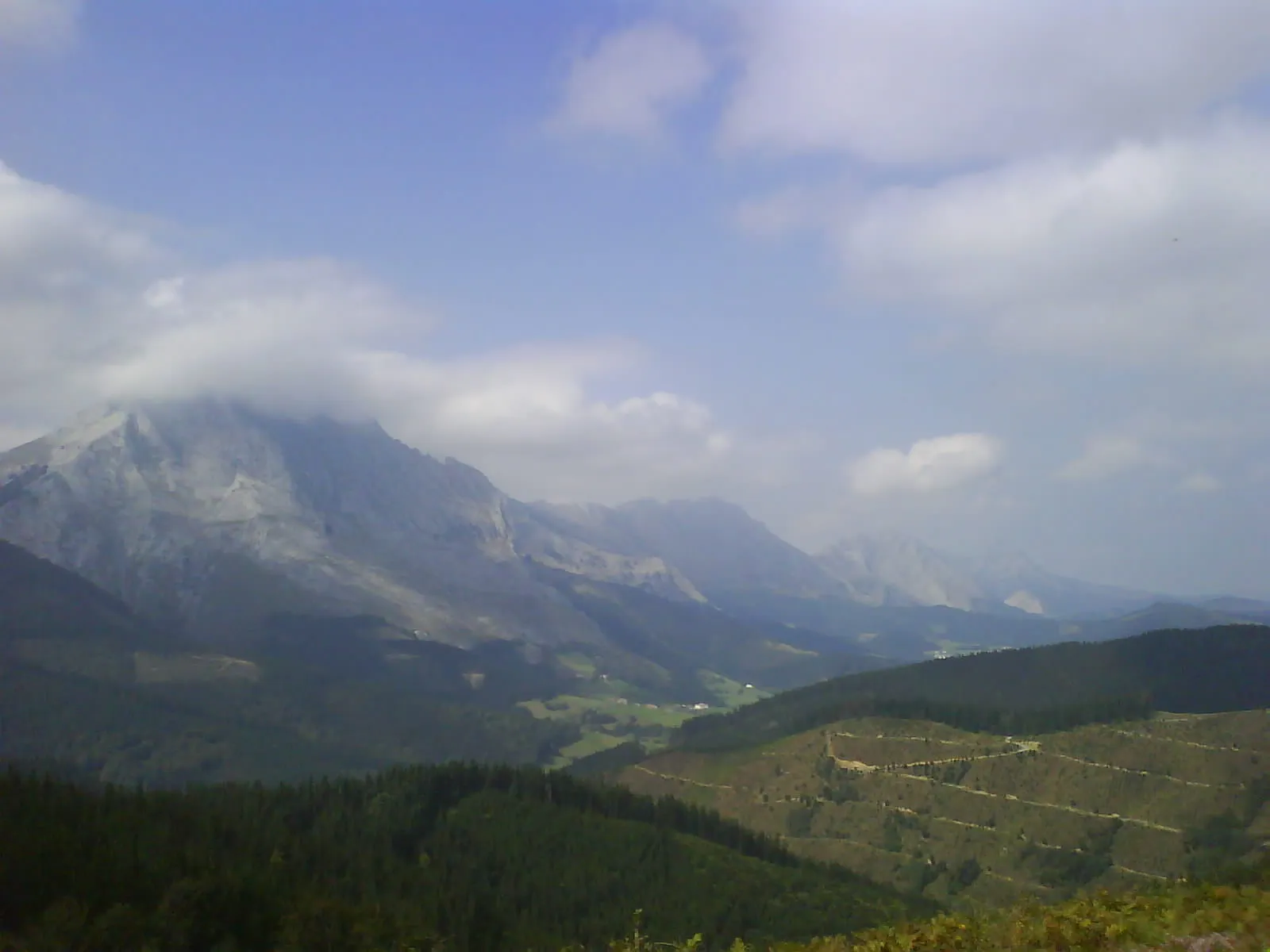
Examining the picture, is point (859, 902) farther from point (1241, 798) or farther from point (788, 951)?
point (788, 951)

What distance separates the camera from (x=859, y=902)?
157375mm

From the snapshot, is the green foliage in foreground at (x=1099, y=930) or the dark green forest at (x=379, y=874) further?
the dark green forest at (x=379, y=874)

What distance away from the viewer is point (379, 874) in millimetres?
129000

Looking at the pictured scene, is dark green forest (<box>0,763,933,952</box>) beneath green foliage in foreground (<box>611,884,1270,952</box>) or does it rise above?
beneath

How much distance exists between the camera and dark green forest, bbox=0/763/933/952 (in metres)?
Result: 73.4

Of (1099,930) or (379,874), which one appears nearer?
(1099,930)

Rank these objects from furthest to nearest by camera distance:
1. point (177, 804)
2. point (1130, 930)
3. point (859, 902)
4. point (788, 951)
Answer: point (859, 902) < point (177, 804) < point (788, 951) < point (1130, 930)

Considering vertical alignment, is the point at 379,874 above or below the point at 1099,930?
below

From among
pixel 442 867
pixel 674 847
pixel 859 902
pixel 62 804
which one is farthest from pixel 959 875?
pixel 62 804

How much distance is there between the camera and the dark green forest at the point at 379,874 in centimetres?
7338

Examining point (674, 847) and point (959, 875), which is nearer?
point (674, 847)

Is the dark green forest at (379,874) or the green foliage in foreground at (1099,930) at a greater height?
the green foliage in foreground at (1099,930)

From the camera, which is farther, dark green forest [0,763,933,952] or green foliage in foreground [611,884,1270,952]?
dark green forest [0,763,933,952]

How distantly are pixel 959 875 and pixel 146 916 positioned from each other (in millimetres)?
173577
